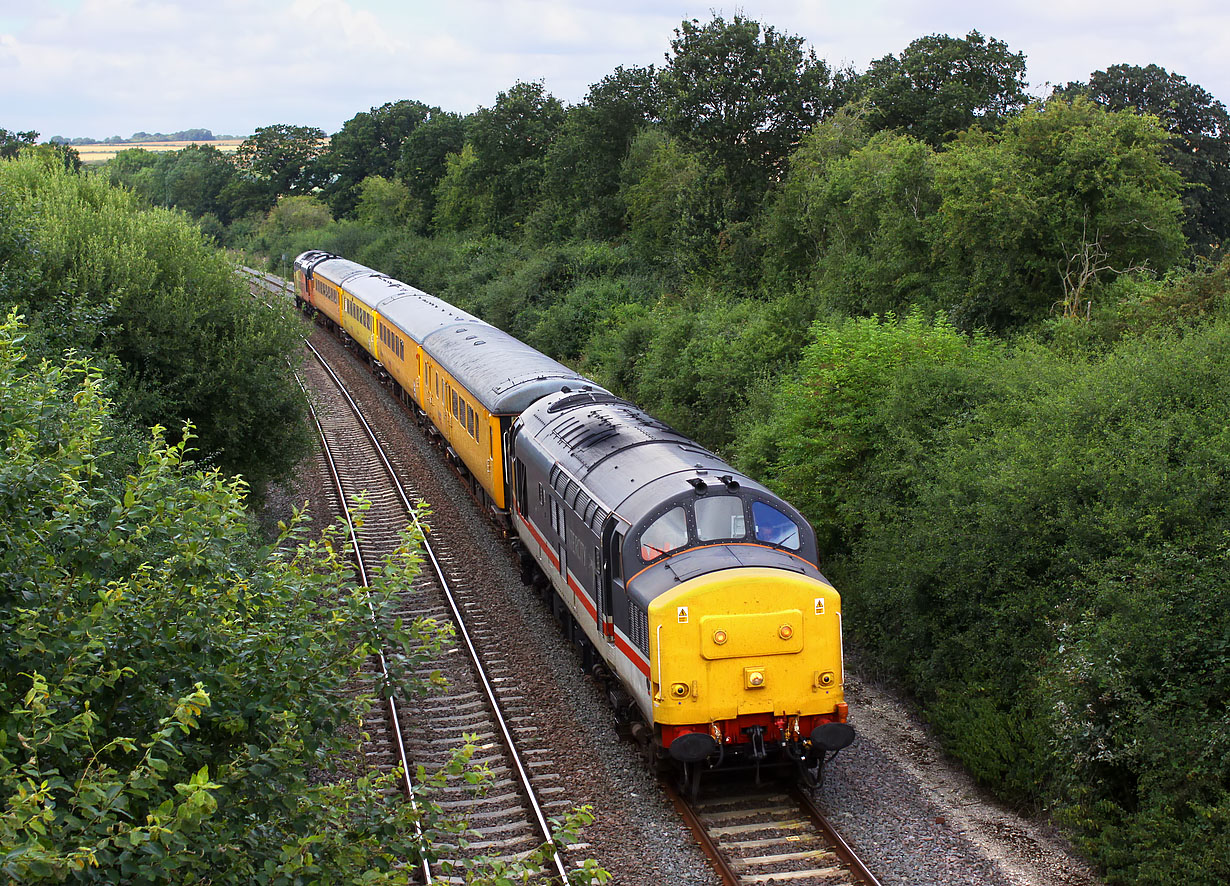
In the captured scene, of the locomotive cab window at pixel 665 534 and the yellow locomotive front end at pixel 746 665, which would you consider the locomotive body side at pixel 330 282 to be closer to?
the locomotive cab window at pixel 665 534

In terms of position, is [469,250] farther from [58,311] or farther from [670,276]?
[58,311]

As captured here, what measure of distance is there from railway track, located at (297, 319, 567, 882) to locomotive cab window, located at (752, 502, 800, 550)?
12.8ft

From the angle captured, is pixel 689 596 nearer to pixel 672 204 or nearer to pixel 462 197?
pixel 672 204

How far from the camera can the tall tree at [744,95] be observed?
33344 millimetres

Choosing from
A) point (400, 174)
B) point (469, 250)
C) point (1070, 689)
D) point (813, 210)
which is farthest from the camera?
point (400, 174)

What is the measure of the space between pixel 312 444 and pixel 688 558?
41.9 feet

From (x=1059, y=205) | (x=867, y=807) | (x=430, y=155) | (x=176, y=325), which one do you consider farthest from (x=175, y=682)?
(x=430, y=155)

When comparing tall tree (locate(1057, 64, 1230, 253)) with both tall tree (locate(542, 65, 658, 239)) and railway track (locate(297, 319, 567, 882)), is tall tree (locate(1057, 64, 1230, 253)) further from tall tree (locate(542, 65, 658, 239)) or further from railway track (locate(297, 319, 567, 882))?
railway track (locate(297, 319, 567, 882))

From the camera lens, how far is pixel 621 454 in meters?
13.8

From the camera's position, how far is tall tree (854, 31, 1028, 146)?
33625 millimetres

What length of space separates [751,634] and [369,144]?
83.5 metres

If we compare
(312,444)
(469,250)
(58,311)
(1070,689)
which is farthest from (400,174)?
(1070,689)

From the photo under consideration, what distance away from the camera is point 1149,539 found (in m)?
11.4

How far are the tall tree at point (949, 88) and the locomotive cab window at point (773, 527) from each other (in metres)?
25.5
